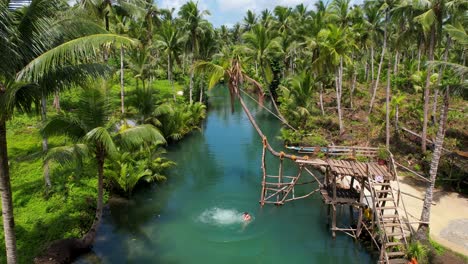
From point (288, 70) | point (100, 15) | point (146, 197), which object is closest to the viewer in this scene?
point (146, 197)

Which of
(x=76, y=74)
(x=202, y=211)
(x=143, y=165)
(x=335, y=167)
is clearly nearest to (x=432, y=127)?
(x=335, y=167)

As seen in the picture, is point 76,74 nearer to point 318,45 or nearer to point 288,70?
point 318,45

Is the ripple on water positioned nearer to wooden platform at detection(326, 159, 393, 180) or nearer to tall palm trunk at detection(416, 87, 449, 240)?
wooden platform at detection(326, 159, 393, 180)

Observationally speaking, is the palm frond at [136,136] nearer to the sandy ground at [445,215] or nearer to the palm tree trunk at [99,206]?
the palm tree trunk at [99,206]

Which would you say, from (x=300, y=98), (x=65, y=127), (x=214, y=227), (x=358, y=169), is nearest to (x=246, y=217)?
(x=214, y=227)

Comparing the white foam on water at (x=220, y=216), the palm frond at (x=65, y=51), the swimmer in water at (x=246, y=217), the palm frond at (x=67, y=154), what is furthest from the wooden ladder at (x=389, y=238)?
the palm frond at (x=65, y=51)

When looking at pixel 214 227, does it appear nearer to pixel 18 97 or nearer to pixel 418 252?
pixel 418 252
